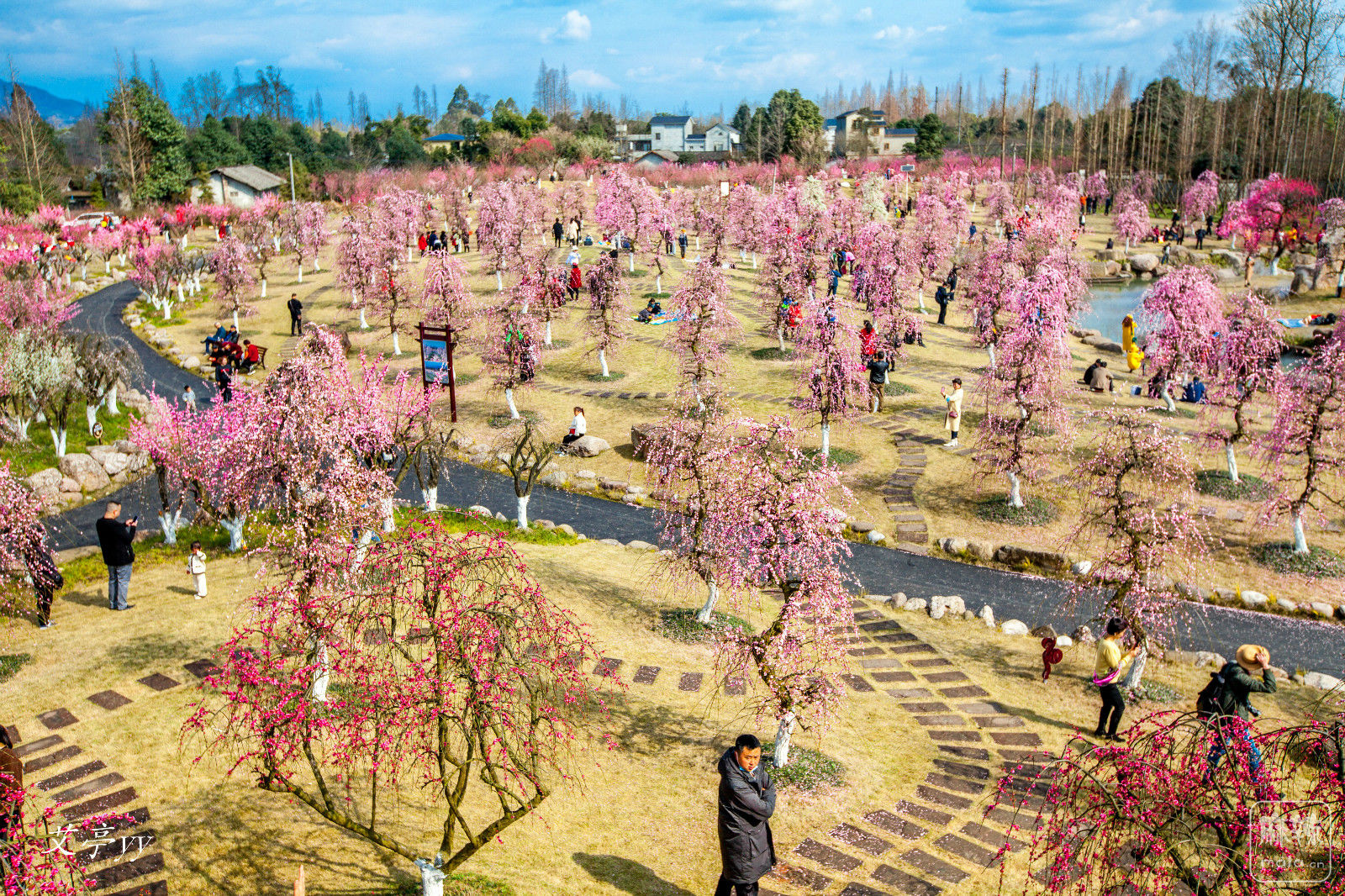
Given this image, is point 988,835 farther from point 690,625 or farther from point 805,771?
point 690,625

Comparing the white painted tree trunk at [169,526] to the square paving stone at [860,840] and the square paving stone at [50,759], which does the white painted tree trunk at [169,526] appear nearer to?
the square paving stone at [50,759]

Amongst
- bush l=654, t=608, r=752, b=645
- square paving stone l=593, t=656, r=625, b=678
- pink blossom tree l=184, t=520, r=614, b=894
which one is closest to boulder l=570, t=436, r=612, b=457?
Result: bush l=654, t=608, r=752, b=645

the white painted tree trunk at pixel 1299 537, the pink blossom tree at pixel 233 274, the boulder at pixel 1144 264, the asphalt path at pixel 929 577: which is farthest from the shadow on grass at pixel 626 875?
the boulder at pixel 1144 264

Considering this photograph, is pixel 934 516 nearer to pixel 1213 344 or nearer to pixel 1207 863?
pixel 1213 344

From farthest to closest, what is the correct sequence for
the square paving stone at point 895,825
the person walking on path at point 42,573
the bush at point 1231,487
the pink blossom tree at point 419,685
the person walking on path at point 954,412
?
the person walking on path at point 954,412
the bush at point 1231,487
the person walking on path at point 42,573
the square paving stone at point 895,825
the pink blossom tree at point 419,685

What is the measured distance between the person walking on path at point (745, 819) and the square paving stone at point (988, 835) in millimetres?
3469

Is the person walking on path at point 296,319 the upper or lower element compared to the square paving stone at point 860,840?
upper

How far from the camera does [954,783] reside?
12.8 metres

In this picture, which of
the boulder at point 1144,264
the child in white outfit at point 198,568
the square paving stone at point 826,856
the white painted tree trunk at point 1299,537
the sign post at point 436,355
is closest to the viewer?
the square paving stone at point 826,856

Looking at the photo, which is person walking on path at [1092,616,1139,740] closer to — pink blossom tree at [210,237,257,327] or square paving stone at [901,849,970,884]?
square paving stone at [901,849,970,884]

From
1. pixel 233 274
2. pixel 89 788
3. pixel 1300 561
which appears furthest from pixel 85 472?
pixel 1300 561

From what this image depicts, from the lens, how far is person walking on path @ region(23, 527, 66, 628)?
632 inches

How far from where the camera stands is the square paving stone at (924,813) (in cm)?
1191

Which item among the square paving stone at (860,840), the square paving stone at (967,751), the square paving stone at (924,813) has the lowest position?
the square paving stone at (967,751)
